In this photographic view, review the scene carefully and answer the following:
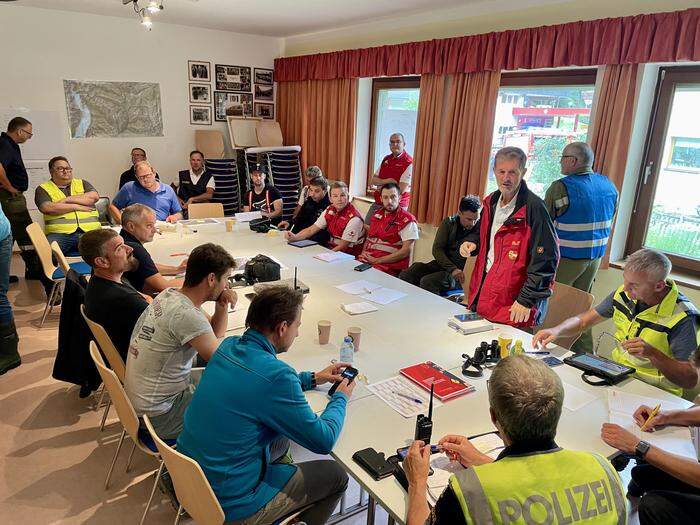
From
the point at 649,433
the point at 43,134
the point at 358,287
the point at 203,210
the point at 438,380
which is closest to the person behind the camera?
the point at 649,433

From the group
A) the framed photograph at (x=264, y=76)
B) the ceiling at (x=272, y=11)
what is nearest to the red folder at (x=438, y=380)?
the ceiling at (x=272, y=11)

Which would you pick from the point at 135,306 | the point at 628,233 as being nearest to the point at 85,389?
the point at 135,306

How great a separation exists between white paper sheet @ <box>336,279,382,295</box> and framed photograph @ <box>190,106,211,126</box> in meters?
4.98

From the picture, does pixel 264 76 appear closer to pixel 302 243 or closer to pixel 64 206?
pixel 64 206

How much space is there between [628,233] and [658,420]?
2.56m

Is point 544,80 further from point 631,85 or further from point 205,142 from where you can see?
point 205,142

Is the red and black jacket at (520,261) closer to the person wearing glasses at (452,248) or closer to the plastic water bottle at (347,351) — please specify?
the plastic water bottle at (347,351)

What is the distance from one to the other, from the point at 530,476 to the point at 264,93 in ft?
24.4

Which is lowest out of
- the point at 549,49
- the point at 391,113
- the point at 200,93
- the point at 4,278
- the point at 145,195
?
the point at 4,278

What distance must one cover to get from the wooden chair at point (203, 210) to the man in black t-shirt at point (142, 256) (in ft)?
6.48

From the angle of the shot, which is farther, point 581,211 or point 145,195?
point 145,195

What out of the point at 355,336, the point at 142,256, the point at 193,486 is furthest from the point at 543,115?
the point at 193,486

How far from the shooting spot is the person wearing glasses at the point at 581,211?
3365 mm

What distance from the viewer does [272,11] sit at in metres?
5.30
